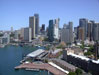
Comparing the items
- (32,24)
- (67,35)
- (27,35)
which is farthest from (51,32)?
(32,24)

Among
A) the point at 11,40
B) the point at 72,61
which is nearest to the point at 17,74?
the point at 72,61

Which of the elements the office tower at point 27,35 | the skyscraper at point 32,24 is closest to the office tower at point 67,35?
the office tower at point 27,35

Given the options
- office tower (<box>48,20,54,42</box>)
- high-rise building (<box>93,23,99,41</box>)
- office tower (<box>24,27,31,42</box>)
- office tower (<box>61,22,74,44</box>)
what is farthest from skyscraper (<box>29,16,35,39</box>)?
high-rise building (<box>93,23,99,41</box>)

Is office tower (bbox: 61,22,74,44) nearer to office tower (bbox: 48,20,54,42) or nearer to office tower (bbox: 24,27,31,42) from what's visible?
office tower (bbox: 48,20,54,42)

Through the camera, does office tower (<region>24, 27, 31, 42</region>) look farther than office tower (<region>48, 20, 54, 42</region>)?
Yes

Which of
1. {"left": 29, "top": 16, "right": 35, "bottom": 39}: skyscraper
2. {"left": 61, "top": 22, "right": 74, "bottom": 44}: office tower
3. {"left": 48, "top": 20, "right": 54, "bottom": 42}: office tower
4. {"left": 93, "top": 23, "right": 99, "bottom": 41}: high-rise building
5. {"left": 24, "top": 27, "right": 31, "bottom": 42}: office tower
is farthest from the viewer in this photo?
{"left": 29, "top": 16, "right": 35, "bottom": 39}: skyscraper

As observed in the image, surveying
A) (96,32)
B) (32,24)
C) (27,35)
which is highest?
(32,24)

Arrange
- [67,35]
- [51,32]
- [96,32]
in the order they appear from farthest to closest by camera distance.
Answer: [51,32], [96,32], [67,35]

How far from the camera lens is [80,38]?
62.5ft

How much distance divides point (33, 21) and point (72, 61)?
16.2 meters

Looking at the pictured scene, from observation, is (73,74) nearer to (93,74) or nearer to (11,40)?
Result: (93,74)

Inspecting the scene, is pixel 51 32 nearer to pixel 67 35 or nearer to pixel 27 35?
pixel 67 35

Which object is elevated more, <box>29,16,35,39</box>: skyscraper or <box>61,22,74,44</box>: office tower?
<box>29,16,35,39</box>: skyscraper

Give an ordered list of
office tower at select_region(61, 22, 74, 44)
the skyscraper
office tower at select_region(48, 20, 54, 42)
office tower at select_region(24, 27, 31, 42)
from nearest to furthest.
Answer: office tower at select_region(61, 22, 74, 44) → office tower at select_region(48, 20, 54, 42) → office tower at select_region(24, 27, 31, 42) → the skyscraper
